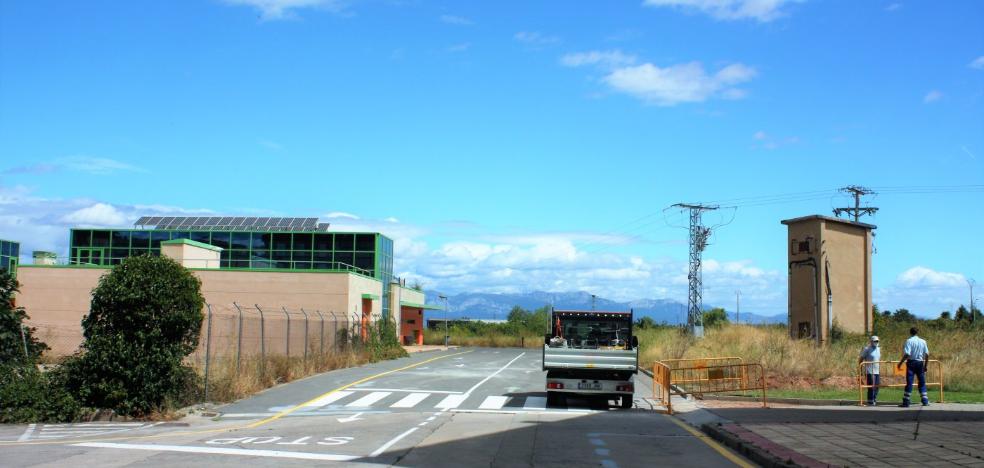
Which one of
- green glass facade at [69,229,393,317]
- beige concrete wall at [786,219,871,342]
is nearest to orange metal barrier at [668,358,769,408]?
beige concrete wall at [786,219,871,342]

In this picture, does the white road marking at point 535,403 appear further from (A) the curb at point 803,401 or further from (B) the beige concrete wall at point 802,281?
(B) the beige concrete wall at point 802,281

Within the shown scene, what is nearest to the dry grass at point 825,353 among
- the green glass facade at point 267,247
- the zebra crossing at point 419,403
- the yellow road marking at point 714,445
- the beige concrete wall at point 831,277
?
the beige concrete wall at point 831,277

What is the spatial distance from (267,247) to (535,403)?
148 ft

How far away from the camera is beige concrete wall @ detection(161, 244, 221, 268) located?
44.9 m

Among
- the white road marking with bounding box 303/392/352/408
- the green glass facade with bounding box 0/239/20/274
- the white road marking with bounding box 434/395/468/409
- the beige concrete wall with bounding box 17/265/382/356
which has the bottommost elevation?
the white road marking with bounding box 303/392/352/408

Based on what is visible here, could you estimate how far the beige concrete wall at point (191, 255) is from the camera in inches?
1768

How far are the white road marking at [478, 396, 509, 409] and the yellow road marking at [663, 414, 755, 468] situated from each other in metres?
4.60

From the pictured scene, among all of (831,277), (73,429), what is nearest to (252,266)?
(831,277)

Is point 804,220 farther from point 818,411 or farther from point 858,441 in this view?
point 858,441

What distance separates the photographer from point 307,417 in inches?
725

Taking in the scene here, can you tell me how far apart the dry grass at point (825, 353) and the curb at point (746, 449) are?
36.9 ft

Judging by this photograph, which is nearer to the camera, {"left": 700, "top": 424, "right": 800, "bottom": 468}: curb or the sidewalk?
{"left": 700, "top": 424, "right": 800, "bottom": 468}: curb

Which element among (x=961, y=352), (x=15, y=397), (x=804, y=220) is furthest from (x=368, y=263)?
(x=15, y=397)

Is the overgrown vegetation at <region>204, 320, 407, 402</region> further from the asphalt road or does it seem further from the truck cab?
the truck cab
